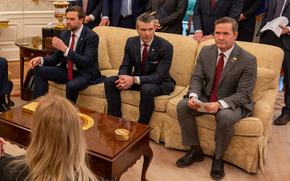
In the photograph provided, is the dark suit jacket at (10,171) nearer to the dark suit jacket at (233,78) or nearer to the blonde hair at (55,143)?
the blonde hair at (55,143)

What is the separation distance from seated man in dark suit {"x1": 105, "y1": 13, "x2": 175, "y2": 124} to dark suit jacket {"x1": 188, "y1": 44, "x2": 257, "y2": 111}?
1.18 feet

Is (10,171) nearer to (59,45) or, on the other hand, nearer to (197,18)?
(59,45)

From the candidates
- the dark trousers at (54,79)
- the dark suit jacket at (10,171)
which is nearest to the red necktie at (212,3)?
the dark trousers at (54,79)

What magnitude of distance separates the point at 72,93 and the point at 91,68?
1.01 ft

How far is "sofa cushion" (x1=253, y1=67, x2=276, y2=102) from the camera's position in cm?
321

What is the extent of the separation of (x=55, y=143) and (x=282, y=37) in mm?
3021

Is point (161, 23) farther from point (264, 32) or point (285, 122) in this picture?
point (285, 122)

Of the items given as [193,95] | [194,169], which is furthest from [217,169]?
[193,95]

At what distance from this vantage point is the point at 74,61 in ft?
12.0

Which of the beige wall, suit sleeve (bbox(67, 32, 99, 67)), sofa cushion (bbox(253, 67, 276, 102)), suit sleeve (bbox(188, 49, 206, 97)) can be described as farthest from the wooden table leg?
the beige wall

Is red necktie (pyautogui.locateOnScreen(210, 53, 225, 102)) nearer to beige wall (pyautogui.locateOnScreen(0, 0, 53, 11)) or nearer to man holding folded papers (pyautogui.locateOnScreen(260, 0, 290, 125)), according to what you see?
man holding folded papers (pyautogui.locateOnScreen(260, 0, 290, 125))

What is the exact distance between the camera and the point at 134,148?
2467 millimetres

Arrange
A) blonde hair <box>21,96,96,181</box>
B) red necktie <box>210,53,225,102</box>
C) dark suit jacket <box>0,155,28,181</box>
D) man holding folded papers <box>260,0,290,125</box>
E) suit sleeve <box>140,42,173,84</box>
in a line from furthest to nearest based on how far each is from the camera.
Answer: man holding folded papers <box>260,0,290,125</box> < suit sleeve <box>140,42,173,84</box> < red necktie <box>210,53,225,102</box> < dark suit jacket <box>0,155,28,181</box> < blonde hair <box>21,96,96,181</box>

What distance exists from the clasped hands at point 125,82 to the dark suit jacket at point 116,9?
124 cm
